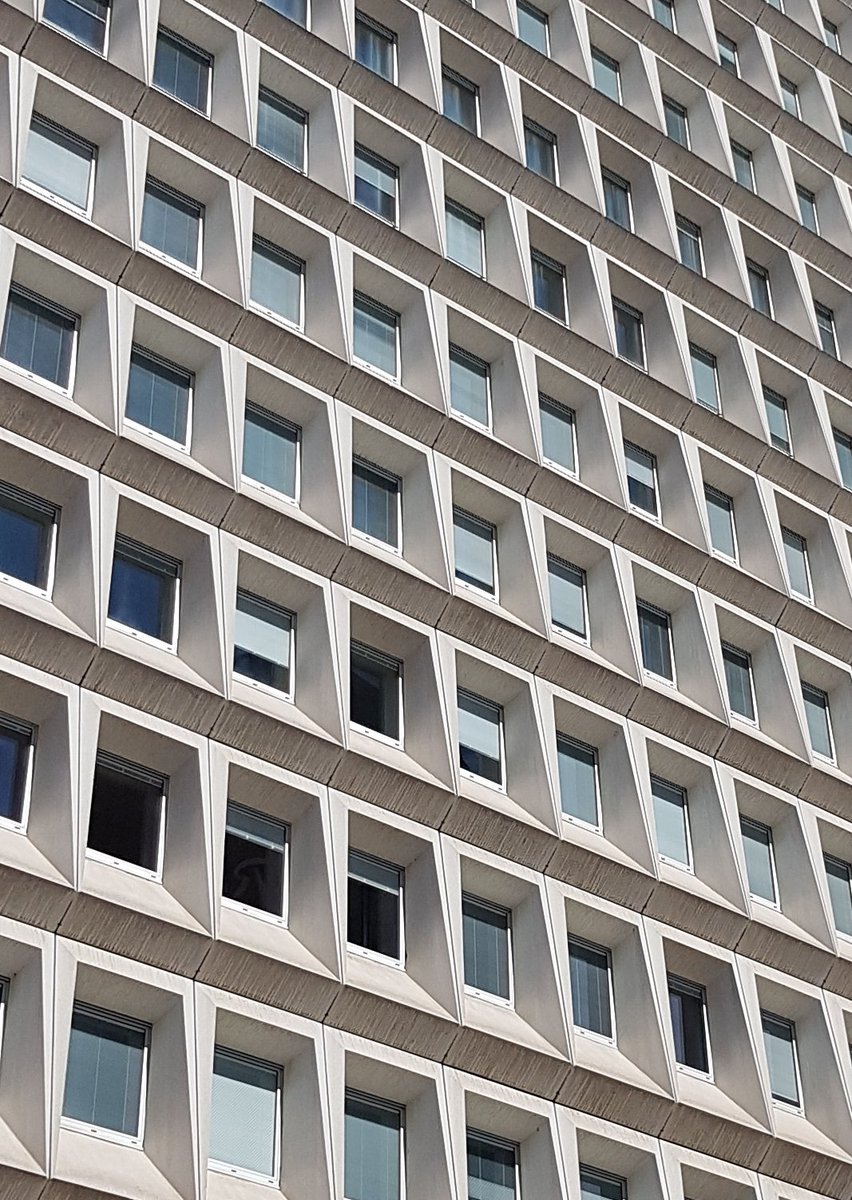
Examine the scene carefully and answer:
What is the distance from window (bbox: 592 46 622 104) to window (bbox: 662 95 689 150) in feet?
4.83

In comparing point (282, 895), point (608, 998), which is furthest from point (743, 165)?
point (282, 895)

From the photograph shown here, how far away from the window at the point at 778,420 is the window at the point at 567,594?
33.2ft

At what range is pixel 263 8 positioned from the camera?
42469 mm

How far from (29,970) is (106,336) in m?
12.3

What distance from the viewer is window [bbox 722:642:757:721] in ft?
140

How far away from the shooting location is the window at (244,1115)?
93.6 ft

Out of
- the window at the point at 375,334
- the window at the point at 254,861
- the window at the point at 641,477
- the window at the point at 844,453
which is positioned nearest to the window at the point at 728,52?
the window at the point at 844,453

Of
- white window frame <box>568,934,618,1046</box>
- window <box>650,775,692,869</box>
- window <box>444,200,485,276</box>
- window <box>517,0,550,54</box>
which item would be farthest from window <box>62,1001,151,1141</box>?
window <box>517,0,550,54</box>

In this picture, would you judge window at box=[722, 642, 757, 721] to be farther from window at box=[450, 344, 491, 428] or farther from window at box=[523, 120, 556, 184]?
window at box=[523, 120, 556, 184]

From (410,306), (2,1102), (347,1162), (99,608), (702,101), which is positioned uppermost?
(702,101)

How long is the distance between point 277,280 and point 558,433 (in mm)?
7559

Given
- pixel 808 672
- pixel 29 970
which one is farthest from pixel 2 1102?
pixel 808 672

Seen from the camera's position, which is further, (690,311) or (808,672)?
(690,311)

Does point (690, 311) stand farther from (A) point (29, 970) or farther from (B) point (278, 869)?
(A) point (29, 970)
